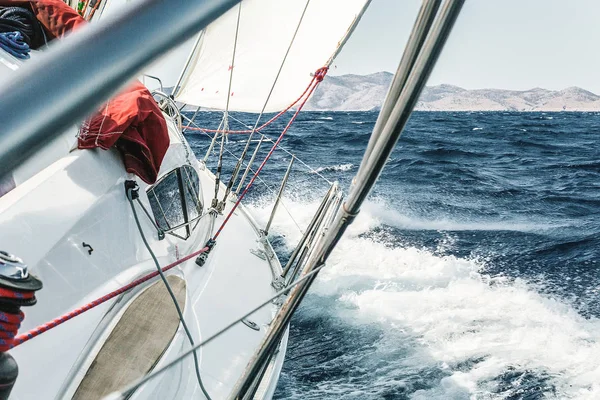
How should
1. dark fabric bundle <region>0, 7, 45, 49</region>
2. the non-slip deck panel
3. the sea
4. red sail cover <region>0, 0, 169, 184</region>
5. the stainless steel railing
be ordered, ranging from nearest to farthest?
the stainless steel railing, the non-slip deck panel, red sail cover <region>0, 0, 169, 184</region>, dark fabric bundle <region>0, 7, 45, 49</region>, the sea

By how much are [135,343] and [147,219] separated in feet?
2.36

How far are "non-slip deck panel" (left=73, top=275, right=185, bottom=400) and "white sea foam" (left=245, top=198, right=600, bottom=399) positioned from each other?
88.3 inches

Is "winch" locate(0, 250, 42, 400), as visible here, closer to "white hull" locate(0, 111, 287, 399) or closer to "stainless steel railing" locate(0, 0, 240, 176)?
"stainless steel railing" locate(0, 0, 240, 176)

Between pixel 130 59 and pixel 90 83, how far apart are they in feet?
0.13

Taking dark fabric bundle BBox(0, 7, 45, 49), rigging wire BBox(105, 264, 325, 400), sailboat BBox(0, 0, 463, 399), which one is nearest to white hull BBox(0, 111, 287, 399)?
sailboat BBox(0, 0, 463, 399)

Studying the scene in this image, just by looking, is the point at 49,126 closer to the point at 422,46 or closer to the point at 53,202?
the point at 422,46

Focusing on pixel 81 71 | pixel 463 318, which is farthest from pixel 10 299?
pixel 463 318

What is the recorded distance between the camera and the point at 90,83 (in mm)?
375

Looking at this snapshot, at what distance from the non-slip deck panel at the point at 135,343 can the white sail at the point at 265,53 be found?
106 inches

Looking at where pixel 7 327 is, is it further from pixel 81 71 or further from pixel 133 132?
pixel 133 132

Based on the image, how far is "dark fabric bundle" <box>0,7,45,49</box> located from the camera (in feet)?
9.65

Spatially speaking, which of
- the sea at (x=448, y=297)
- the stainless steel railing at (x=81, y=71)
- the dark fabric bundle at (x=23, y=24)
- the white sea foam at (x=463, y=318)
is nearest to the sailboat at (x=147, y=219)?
the stainless steel railing at (x=81, y=71)

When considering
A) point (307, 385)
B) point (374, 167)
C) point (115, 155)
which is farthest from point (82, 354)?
point (307, 385)

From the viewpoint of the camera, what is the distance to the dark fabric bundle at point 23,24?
2941 millimetres
